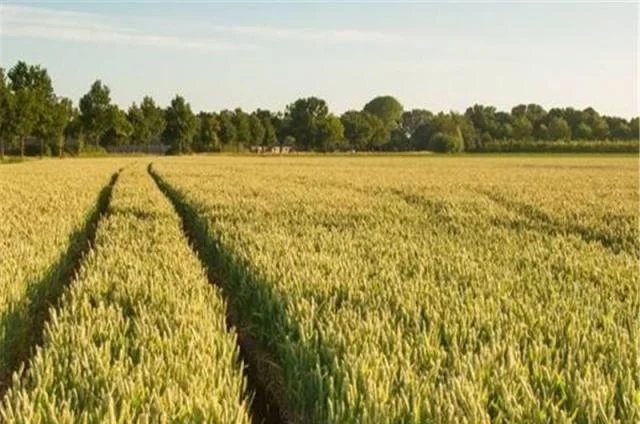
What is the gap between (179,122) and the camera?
10381cm

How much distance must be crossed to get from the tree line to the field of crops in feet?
182

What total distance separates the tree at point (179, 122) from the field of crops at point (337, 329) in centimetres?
9422

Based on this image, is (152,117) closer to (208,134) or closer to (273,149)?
(208,134)

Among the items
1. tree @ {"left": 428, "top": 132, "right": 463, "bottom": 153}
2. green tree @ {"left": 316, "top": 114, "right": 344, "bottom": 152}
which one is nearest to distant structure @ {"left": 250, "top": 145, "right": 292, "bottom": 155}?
green tree @ {"left": 316, "top": 114, "right": 344, "bottom": 152}

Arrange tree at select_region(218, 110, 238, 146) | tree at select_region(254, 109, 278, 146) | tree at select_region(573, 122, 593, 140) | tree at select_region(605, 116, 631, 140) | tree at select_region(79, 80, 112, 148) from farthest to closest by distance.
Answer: tree at select_region(573, 122, 593, 140)
tree at select_region(605, 116, 631, 140)
tree at select_region(254, 109, 278, 146)
tree at select_region(218, 110, 238, 146)
tree at select_region(79, 80, 112, 148)

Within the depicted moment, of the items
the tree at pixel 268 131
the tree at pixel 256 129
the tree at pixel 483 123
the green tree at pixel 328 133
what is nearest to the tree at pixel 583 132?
the tree at pixel 483 123

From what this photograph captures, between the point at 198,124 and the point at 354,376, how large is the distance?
107049 millimetres

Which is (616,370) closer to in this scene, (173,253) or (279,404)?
(279,404)

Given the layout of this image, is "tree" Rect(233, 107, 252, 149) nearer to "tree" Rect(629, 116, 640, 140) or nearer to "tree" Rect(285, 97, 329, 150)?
"tree" Rect(285, 97, 329, 150)

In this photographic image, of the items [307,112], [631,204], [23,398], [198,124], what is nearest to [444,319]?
[23,398]

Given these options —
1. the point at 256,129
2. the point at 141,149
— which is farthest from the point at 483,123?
the point at 141,149

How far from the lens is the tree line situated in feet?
233

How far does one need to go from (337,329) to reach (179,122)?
10166 cm

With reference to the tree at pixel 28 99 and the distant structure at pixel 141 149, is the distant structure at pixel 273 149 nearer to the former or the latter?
the distant structure at pixel 141 149
